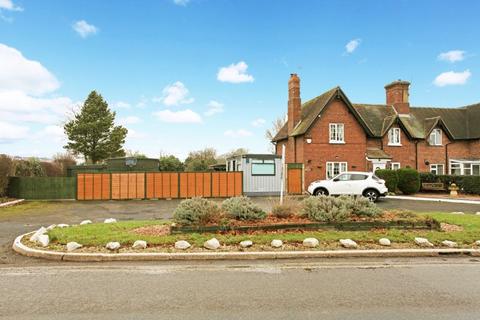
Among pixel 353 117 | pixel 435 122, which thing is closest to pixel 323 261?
pixel 353 117

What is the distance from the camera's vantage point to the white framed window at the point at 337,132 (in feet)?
91.2

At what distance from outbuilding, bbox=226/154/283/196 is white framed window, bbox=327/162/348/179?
4573 mm

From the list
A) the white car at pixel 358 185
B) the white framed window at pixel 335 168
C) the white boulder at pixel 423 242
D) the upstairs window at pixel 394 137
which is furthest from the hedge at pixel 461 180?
the white boulder at pixel 423 242

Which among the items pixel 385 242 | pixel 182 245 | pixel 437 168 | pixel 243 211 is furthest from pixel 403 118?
pixel 182 245

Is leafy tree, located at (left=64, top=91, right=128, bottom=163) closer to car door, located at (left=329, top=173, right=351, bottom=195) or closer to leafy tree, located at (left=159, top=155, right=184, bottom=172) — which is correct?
leafy tree, located at (left=159, top=155, right=184, bottom=172)

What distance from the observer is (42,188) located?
853 inches

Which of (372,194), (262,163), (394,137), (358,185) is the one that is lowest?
(372,194)

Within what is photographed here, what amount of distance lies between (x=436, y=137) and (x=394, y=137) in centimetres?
427

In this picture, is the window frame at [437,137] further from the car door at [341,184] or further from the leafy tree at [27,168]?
the leafy tree at [27,168]

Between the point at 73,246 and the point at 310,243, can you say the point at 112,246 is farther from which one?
the point at 310,243

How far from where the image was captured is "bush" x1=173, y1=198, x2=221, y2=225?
28.6 ft

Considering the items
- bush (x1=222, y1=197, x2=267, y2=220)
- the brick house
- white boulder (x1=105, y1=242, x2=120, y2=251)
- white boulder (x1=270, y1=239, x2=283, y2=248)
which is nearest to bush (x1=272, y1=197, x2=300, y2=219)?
bush (x1=222, y1=197, x2=267, y2=220)

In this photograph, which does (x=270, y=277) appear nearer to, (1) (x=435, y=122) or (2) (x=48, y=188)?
(2) (x=48, y=188)

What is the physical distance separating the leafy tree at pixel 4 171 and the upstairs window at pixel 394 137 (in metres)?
28.0
